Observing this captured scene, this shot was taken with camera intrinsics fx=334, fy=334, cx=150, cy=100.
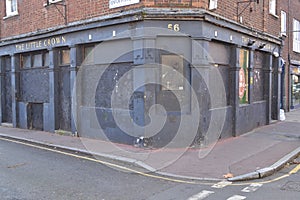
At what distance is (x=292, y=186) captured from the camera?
6273 millimetres

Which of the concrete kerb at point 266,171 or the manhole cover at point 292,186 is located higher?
the concrete kerb at point 266,171

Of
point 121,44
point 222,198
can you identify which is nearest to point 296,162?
point 222,198

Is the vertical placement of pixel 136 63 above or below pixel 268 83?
above

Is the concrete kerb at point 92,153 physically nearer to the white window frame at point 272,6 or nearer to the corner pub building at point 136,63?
the corner pub building at point 136,63

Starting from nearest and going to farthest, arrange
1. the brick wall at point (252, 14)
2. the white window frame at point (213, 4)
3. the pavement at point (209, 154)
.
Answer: the pavement at point (209, 154) → the white window frame at point (213, 4) → the brick wall at point (252, 14)

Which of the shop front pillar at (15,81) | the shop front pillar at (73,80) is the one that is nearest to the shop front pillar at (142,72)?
the shop front pillar at (73,80)

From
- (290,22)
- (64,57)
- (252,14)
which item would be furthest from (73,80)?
(290,22)

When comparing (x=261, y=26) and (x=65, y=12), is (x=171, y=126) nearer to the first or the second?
(x=65, y=12)

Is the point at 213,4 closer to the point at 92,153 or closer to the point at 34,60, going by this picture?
the point at 92,153

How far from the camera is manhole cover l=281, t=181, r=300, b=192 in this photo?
608 centimetres

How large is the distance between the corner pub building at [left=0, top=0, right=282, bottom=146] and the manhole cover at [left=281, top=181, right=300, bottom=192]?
3.45 m

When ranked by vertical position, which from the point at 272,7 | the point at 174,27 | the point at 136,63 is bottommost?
the point at 136,63

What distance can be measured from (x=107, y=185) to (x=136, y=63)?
13.8ft

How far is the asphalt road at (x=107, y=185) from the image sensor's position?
5680 millimetres
